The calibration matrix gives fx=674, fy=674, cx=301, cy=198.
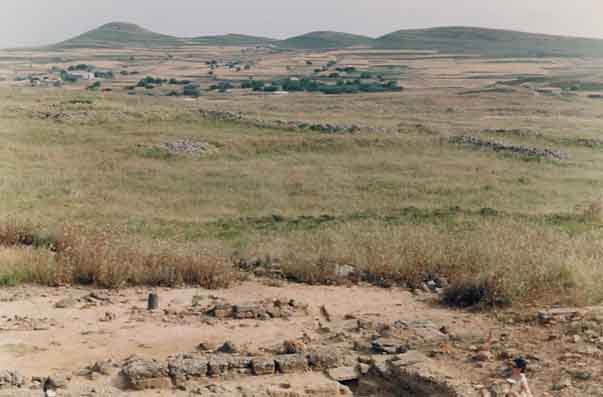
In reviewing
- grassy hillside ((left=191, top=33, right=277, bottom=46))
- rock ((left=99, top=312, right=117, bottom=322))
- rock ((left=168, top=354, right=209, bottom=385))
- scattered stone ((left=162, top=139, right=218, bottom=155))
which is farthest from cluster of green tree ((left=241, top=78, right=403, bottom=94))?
grassy hillside ((left=191, top=33, right=277, bottom=46))

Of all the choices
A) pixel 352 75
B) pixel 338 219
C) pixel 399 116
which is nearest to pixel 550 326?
pixel 338 219

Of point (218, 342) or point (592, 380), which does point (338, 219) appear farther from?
point (592, 380)

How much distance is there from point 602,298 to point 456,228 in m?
5.81

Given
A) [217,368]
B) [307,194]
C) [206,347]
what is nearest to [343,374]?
[217,368]

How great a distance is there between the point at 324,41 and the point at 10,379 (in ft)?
540

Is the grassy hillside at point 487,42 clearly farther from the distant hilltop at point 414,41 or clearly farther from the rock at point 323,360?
the rock at point 323,360

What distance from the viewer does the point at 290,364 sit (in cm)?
662

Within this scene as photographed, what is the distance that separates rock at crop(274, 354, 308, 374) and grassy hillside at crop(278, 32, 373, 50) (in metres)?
154

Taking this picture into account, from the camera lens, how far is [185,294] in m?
9.54

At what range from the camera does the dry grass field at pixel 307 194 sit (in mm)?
10031

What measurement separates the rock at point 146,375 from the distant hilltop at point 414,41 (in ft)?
402

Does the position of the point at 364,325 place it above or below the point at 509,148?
below

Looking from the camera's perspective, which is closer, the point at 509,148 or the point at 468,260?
the point at 468,260

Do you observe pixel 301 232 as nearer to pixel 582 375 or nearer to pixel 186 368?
pixel 186 368
